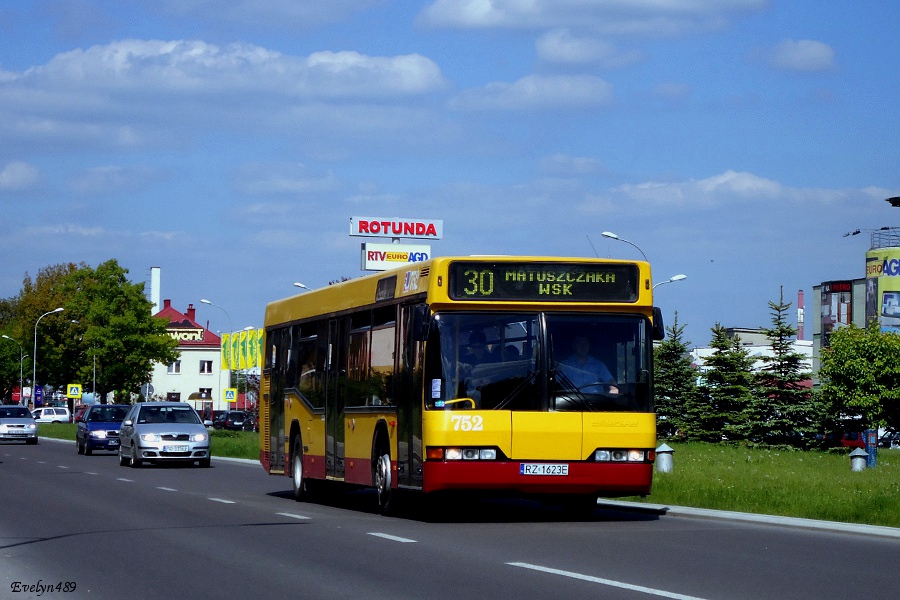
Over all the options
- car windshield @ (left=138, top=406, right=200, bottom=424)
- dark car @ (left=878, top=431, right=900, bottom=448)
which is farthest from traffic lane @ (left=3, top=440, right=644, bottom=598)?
dark car @ (left=878, top=431, right=900, bottom=448)

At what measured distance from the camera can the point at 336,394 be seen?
20047 millimetres

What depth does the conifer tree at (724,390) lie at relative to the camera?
60969 mm

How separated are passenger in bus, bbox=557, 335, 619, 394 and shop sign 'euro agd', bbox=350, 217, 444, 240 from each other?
1931 inches

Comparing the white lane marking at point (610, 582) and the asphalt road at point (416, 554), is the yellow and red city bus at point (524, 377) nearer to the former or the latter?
the asphalt road at point (416, 554)

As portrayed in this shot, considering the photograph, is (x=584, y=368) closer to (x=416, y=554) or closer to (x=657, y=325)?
(x=657, y=325)

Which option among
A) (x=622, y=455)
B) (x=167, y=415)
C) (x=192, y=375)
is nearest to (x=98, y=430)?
(x=167, y=415)

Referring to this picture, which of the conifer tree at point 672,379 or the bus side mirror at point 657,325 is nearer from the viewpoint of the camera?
the bus side mirror at point 657,325

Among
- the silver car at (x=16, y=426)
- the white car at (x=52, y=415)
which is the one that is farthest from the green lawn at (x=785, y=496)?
the white car at (x=52, y=415)

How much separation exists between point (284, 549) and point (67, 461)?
2832 cm

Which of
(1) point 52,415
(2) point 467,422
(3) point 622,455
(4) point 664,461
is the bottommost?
(1) point 52,415

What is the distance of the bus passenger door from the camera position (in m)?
19.8

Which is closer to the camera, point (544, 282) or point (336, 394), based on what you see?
point (544, 282)

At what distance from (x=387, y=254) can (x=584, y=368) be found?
50197mm

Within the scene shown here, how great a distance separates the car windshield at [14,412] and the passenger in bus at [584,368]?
4688 cm
